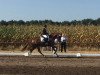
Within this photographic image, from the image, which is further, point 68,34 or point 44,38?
point 68,34

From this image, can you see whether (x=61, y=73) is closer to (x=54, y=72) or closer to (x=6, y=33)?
(x=54, y=72)

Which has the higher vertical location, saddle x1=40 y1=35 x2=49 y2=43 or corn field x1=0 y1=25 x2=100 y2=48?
corn field x1=0 y1=25 x2=100 y2=48

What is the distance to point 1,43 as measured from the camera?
119 feet

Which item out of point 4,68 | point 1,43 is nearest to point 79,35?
point 1,43

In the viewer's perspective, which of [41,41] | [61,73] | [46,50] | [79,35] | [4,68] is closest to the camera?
[61,73]

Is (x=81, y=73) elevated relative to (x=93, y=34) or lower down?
lower down

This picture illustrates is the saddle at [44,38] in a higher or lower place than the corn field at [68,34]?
lower

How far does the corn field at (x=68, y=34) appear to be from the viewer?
38.0 m

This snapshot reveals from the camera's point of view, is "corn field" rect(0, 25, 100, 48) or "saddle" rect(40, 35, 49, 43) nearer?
"saddle" rect(40, 35, 49, 43)

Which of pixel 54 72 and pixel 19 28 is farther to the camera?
pixel 19 28

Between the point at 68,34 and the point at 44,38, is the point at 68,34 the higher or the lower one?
the higher one

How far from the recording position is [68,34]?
130 feet

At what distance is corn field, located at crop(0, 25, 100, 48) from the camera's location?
38.0 meters

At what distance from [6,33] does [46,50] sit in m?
5.83
